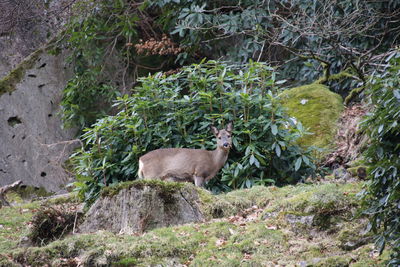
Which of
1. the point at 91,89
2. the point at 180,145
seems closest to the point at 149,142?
the point at 180,145

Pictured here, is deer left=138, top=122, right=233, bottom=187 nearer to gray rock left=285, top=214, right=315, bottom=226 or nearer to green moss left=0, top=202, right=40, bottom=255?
green moss left=0, top=202, right=40, bottom=255

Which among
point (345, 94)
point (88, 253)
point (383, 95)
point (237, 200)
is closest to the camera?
point (383, 95)

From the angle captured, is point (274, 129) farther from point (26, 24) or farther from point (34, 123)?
point (26, 24)

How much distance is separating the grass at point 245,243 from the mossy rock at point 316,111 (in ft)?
11.4

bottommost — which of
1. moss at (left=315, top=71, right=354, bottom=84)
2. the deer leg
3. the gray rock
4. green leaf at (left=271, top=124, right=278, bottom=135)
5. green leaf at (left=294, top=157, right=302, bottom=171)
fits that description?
moss at (left=315, top=71, right=354, bottom=84)

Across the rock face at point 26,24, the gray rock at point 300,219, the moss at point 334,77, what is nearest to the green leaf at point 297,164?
the gray rock at point 300,219

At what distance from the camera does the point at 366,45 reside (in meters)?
12.7

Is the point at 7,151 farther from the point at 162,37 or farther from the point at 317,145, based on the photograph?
the point at 317,145

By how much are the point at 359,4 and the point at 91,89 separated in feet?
19.7

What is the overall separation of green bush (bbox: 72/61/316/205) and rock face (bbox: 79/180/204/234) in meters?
1.91

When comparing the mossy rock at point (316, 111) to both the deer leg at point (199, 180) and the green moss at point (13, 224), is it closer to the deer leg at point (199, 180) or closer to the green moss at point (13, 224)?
the deer leg at point (199, 180)

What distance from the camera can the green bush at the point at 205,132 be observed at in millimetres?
9531

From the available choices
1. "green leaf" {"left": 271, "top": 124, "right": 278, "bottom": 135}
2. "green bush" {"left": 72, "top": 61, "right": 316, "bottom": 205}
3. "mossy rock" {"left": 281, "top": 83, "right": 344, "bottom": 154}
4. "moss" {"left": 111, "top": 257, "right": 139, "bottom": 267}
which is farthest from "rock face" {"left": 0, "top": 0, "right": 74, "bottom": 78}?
"moss" {"left": 111, "top": 257, "right": 139, "bottom": 267}

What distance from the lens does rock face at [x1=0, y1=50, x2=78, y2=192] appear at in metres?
14.2
